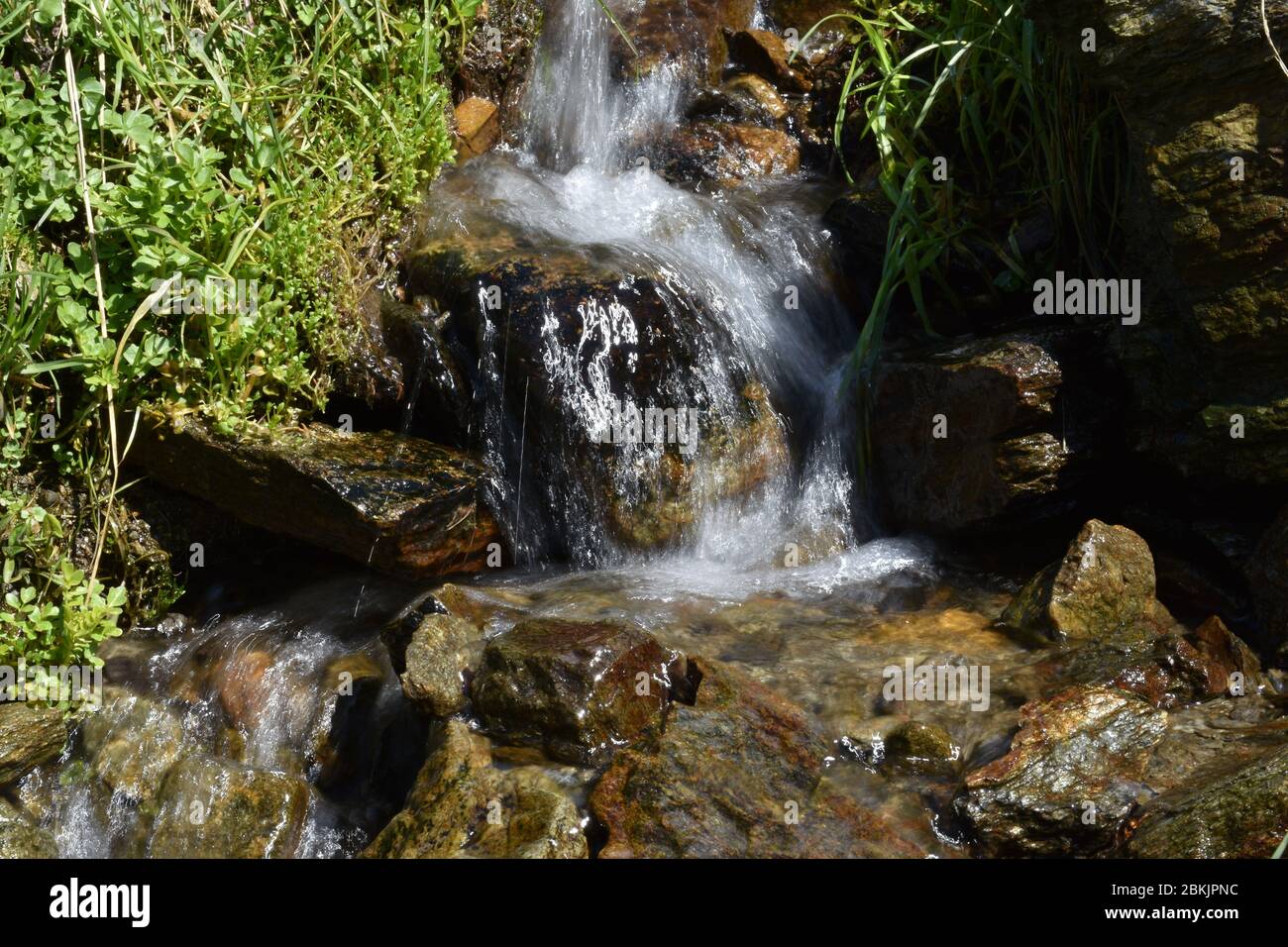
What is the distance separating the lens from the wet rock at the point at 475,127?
656cm

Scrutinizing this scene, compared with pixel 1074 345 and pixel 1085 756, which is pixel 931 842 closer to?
pixel 1085 756

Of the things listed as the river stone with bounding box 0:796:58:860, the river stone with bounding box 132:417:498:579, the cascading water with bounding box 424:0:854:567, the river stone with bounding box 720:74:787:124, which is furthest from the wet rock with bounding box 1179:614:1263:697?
the river stone with bounding box 720:74:787:124

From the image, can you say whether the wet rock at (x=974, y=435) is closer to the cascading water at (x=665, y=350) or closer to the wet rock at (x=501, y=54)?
the cascading water at (x=665, y=350)

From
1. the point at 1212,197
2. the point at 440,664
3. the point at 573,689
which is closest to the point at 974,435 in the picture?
the point at 1212,197

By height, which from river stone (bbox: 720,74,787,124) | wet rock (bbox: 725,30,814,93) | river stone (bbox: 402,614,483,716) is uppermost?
wet rock (bbox: 725,30,814,93)

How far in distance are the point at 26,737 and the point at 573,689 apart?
1747 millimetres

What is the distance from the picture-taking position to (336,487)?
4375 mm

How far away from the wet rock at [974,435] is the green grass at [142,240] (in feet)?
7.93

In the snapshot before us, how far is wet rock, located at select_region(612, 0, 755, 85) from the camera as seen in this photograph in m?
7.39

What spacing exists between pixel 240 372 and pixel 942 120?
350 centimetres

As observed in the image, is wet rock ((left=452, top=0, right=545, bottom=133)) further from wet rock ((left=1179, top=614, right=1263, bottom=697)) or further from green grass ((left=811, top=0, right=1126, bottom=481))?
wet rock ((left=1179, top=614, right=1263, bottom=697))

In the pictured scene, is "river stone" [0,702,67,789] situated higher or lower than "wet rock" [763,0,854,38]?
A: lower

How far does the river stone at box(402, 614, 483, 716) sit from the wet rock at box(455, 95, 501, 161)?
3.38m

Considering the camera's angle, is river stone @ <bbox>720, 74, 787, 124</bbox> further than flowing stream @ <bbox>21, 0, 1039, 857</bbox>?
Yes
